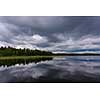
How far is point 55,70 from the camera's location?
2.58m

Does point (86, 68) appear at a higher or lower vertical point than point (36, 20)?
lower

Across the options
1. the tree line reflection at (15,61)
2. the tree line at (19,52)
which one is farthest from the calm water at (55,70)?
the tree line at (19,52)

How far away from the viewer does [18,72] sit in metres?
2.59

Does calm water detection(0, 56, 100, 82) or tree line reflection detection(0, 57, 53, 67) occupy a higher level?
tree line reflection detection(0, 57, 53, 67)

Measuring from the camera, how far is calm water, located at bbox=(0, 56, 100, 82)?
2539 mm

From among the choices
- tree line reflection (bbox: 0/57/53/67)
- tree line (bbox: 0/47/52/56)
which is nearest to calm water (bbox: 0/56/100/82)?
tree line reflection (bbox: 0/57/53/67)

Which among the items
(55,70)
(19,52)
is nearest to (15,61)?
(19,52)

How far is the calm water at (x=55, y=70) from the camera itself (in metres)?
2.54

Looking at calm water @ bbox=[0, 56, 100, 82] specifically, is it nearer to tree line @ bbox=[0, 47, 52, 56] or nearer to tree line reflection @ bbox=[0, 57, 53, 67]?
tree line reflection @ bbox=[0, 57, 53, 67]

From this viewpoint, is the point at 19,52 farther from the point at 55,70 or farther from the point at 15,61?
the point at 55,70

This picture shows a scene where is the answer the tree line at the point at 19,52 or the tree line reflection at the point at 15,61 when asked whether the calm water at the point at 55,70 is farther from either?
the tree line at the point at 19,52

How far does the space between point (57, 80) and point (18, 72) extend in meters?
0.56
